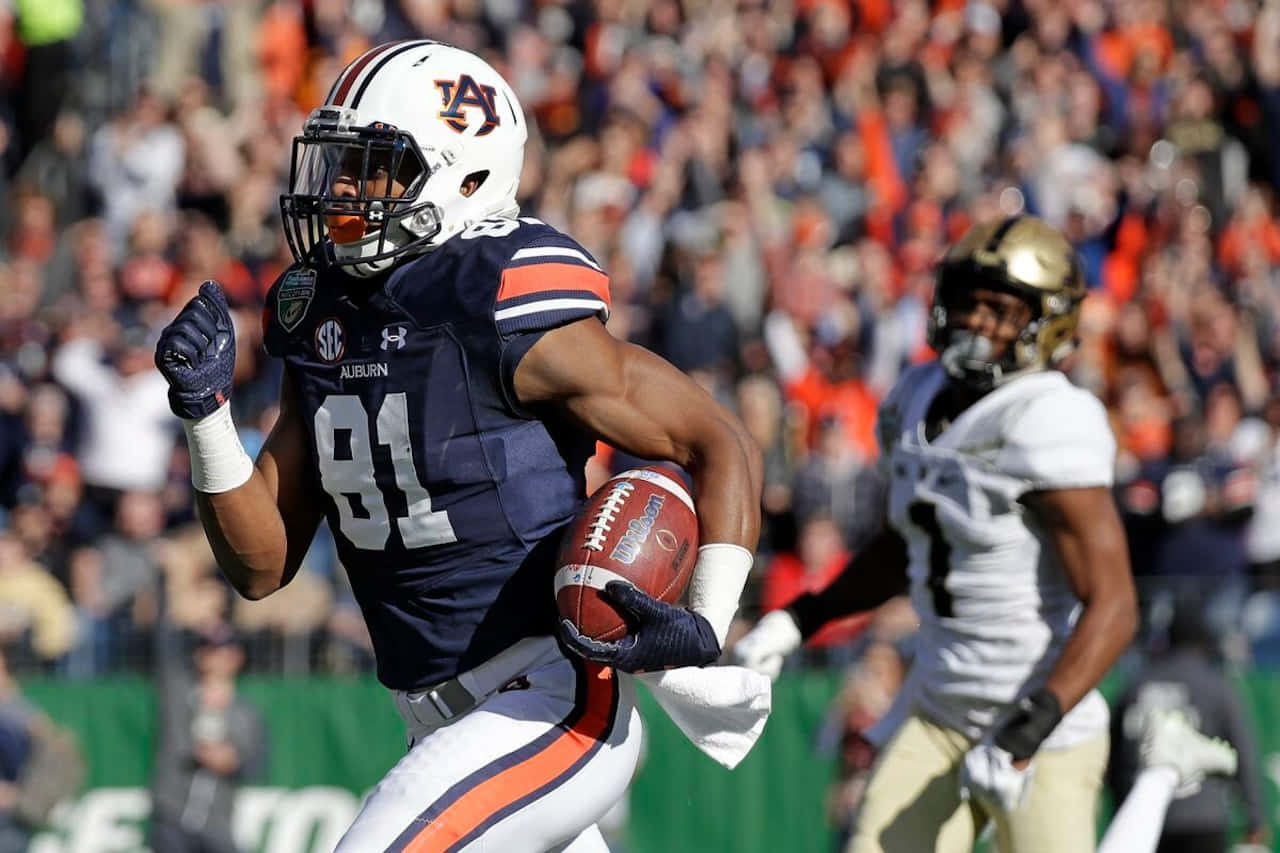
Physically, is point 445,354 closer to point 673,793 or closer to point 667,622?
point 667,622

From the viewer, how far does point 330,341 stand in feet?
13.6

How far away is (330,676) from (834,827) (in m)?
2.12

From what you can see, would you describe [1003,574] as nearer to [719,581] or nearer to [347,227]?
[719,581]

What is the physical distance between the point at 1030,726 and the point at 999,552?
47 centimetres

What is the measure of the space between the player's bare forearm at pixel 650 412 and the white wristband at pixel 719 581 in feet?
0.09

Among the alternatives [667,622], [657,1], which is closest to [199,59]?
[657,1]

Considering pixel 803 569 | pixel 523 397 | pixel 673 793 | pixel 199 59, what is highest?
pixel 523 397

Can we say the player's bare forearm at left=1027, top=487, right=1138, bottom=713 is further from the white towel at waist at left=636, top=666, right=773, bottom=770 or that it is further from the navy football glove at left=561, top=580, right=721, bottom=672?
the navy football glove at left=561, top=580, right=721, bottom=672

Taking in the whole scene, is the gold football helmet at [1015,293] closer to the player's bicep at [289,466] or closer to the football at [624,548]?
the football at [624,548]

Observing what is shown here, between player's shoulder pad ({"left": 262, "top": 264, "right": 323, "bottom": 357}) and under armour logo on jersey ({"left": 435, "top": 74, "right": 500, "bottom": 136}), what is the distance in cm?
40

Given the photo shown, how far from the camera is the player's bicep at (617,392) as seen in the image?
398cm

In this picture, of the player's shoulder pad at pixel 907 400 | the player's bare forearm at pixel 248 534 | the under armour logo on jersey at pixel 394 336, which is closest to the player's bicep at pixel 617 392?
the under armour logo on jersey at pixel 394 336

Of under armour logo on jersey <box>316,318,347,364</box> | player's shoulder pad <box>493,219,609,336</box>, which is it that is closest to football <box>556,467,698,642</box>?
player's shoulder pad <box>493,219,609,336</box>

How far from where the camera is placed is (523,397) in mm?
4031
